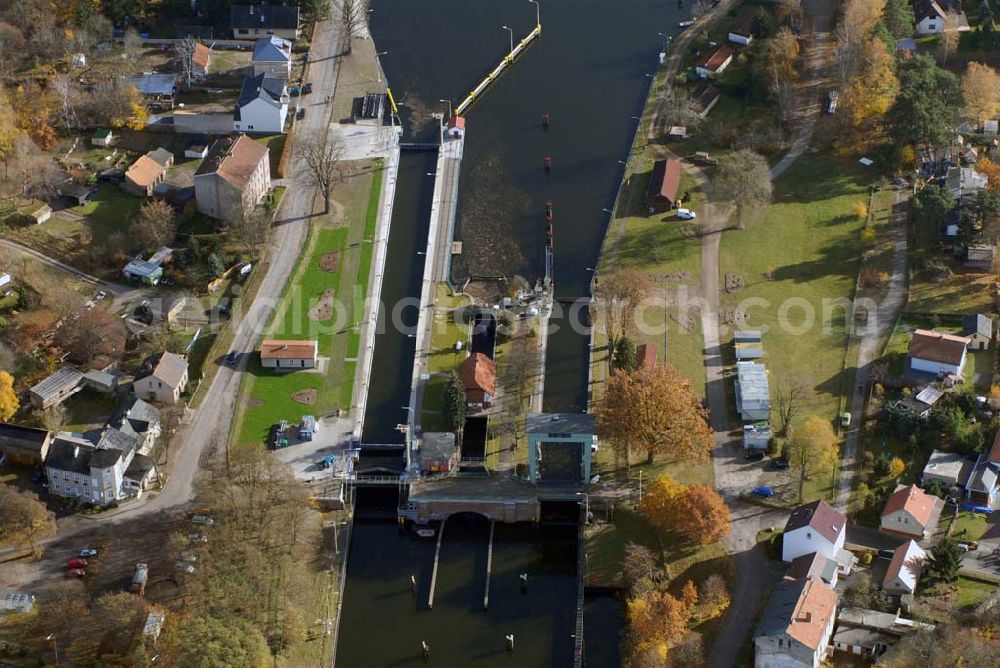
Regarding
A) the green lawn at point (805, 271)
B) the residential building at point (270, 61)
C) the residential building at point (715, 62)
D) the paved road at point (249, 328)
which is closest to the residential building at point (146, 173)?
the paved road at point (249, 328)

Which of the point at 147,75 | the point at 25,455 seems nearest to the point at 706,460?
the point at 25,455

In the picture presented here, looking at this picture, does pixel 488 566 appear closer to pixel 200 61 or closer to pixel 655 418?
pixel 655 418

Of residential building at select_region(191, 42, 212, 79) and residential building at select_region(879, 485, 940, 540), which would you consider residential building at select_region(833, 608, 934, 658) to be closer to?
residential building at select_region(879, 485, 940, 540)

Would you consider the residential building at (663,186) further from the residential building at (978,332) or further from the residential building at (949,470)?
the residential building at (949,470)

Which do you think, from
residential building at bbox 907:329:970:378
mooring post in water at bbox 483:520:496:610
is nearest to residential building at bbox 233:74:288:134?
mooring post in water at bbox 483:520:496:610

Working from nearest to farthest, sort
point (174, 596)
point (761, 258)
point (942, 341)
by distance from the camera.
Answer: point (174, 596) < point (942, 341) < point (761, 258)

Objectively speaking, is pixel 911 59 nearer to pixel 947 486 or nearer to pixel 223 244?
pixel 947 486
